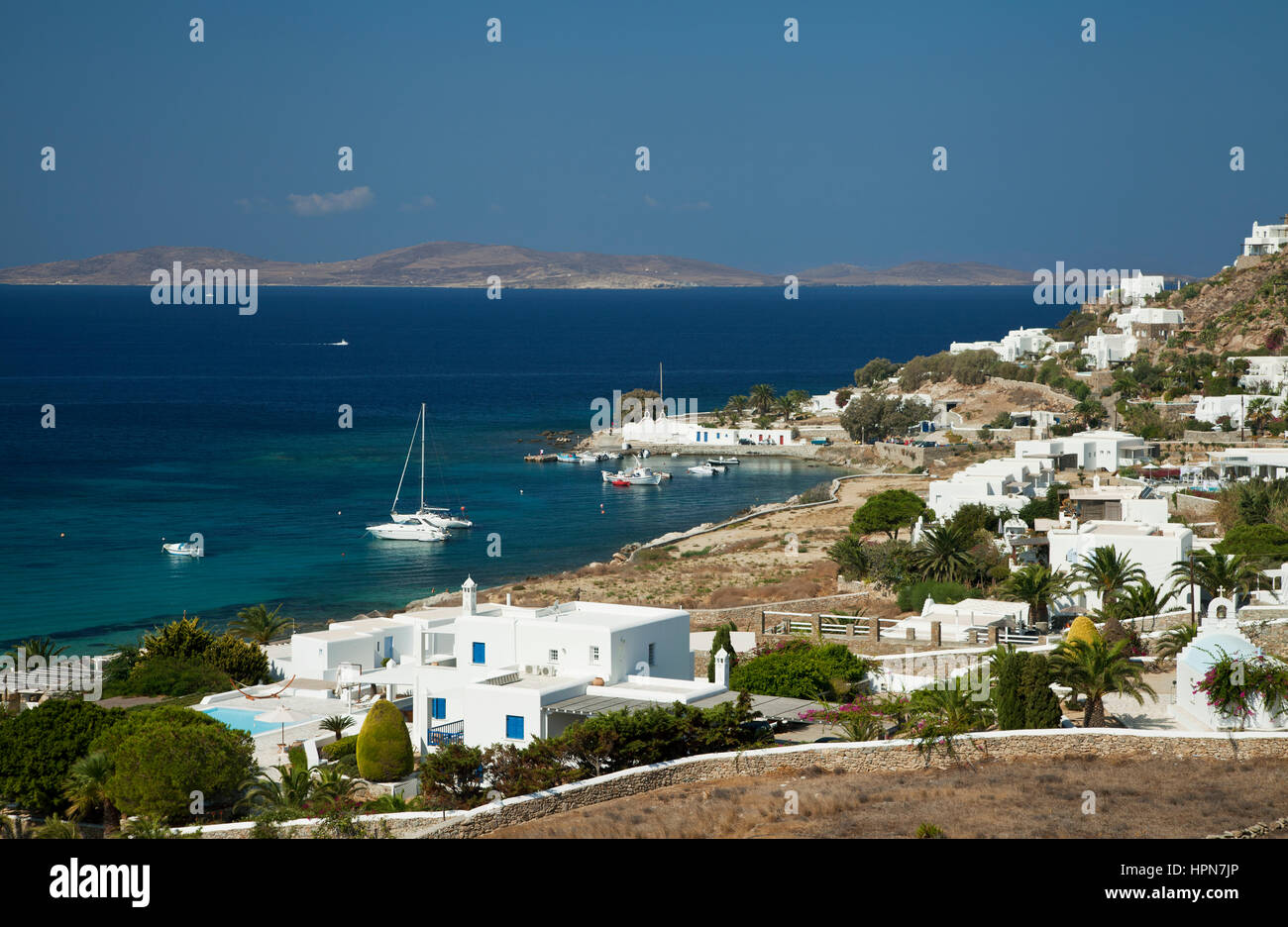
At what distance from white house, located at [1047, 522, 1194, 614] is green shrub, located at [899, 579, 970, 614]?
103 inches

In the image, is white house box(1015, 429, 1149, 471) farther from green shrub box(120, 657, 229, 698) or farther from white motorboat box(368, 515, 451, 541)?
green shrub box(120, 657, 229, 698)

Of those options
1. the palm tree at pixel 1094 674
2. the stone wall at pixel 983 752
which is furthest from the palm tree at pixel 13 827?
the palm tree at pixel 1094 674

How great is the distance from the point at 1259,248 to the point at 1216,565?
95.2 meters

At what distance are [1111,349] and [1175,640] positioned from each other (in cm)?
7950

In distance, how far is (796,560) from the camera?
50469 mm

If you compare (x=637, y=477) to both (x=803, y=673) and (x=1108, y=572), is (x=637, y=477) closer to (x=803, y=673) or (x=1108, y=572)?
(x=1108, y=572)

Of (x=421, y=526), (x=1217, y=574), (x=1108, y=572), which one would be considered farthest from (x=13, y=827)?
(x=421, y=526)

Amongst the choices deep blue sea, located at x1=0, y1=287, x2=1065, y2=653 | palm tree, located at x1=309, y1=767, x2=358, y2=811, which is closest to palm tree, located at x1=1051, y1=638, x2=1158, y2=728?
palm tree, located at x1=309, y1=767, x2=358, y2=811

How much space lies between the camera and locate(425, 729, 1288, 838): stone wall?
65.3ft

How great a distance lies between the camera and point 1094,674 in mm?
22500

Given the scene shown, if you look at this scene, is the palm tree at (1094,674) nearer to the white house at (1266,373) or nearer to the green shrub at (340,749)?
the green shrub at (340,749)
